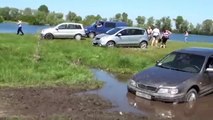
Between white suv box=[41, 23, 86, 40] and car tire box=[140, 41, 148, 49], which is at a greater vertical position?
white suv box=[41, 23, 86, 40]

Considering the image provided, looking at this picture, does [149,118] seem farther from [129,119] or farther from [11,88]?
[11,88]

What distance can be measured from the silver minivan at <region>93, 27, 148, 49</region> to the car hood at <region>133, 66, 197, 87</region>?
18.5 metres

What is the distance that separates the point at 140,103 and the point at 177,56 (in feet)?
9.45

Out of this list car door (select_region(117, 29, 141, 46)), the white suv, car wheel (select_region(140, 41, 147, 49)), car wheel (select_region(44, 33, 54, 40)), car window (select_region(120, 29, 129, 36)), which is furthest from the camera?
the white suv

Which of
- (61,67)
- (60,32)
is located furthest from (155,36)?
(61,67)

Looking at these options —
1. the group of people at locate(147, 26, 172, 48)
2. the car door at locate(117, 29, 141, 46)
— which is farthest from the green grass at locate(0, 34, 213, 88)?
the group of people at locate(147, 26, 172, 48)

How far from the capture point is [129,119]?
1069 centimetres

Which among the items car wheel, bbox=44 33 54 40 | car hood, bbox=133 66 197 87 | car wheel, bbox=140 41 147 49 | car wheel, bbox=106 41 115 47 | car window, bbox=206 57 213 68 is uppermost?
car window, bbox=206 57 213 68

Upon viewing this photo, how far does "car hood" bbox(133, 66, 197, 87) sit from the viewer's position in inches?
510

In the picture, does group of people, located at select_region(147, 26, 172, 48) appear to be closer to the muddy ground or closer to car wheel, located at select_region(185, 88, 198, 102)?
car wheel, located at select_region(185, 88, 198, 102)

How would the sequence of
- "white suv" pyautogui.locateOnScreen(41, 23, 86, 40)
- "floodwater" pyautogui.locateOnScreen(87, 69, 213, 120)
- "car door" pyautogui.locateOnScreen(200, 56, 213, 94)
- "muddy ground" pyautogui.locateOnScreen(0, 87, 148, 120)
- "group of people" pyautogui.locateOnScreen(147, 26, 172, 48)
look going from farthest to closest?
"white suv" pyautogui.locateOnScreen(41, 23, 86, 40) < "group of people" pyautogui.locateOnScreen(147, 26, 172, 48) < "car door" pyautogui.locateOnScreen(200, 56, 213, 94) < "floodwater" pyautogui.locateOnScreen(87, 69, 213, 120) < "muddy ground" pyautogui.locateOnScreen(0, 87, 148, 120)

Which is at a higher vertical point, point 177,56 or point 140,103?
point 177,56

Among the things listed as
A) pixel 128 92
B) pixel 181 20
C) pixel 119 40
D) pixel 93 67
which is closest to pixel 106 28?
pixel 119 40

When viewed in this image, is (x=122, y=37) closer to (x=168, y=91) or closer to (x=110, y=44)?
(x=110, y=44)
